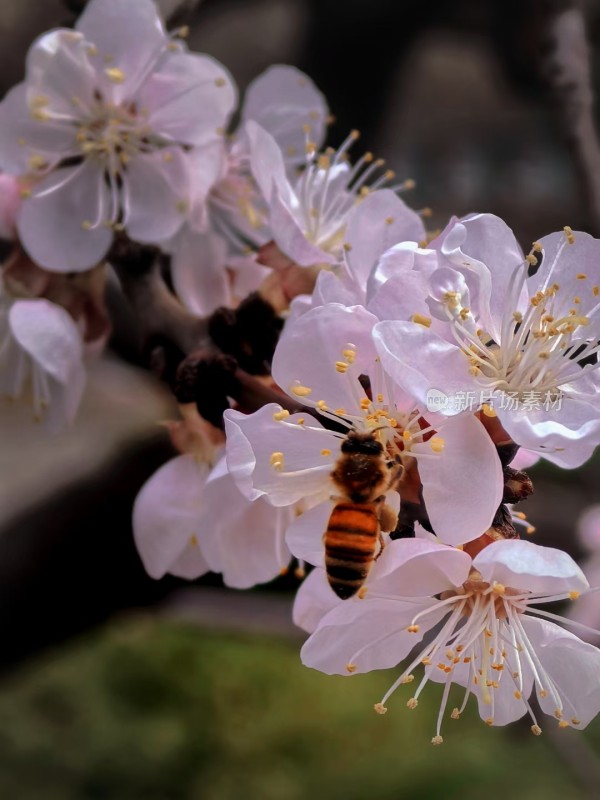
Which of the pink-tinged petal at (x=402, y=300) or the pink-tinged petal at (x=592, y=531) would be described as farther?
the pink-tinged petal at (x=592, y=531)

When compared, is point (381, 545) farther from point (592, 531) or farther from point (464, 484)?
point (592, 531)

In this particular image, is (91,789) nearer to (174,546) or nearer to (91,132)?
(174,546)

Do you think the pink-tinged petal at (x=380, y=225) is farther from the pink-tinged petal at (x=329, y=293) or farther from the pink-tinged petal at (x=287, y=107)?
the pink-tinged petal at (x=287, y=107)

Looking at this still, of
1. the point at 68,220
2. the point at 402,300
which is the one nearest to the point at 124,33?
the point at 68,220

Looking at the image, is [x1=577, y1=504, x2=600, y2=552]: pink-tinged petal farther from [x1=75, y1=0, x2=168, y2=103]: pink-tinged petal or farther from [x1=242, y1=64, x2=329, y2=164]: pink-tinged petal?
[x1=75, y1=0, x2=168, y2=103]: pink-tinged petal

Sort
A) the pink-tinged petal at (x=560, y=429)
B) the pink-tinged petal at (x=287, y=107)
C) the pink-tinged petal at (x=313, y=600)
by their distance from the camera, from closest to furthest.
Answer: the pink-tinged petal at (x=560, y=429) < the pink-tinged petal at (x=313, y=600) < the pink-tinged petal at (x=287, y=107)

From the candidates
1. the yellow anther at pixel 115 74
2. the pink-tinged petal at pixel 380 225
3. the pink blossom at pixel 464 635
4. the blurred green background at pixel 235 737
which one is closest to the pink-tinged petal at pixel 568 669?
the pink blossom at pixel 464 635
